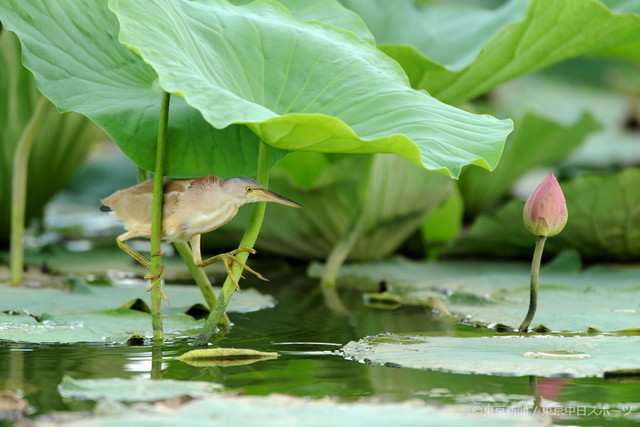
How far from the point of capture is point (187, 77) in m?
1.74

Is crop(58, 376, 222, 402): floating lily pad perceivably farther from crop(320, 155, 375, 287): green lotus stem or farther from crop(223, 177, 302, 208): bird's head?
crop(320, 155, 375, 287): green lotus stem

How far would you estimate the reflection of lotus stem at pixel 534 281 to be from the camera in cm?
212

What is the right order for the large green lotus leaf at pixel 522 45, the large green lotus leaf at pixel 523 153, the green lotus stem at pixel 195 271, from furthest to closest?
1. the large green lotus leaf at pixel 523 153
2. the large green lotus leaf at pixel 522 45
3. the green lotus stem at pixel 195 271

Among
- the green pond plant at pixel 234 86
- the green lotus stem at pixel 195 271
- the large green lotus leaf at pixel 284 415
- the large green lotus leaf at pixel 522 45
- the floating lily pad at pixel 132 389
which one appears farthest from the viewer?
A: the large green lotus leaf at pixel 522 45

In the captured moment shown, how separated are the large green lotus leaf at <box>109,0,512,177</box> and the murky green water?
1.33 ft

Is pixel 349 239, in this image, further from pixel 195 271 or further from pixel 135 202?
pixel 135 202

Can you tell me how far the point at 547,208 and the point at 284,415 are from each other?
98 centimetres

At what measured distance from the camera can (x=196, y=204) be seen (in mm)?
1945

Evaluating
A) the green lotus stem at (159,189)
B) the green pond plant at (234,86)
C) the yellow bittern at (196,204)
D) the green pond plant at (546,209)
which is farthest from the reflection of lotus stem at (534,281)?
the green lotus stem at (159,189)

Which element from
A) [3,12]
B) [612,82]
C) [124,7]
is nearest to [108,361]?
[124,7]

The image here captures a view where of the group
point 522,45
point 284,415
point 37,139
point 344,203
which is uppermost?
point 522,45

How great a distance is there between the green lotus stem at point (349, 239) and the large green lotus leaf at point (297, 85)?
1.10 meters

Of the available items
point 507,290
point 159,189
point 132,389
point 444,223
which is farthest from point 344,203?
point 132,389

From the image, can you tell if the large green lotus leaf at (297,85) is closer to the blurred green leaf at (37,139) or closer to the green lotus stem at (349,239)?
the green lotus stem at (349,239)
